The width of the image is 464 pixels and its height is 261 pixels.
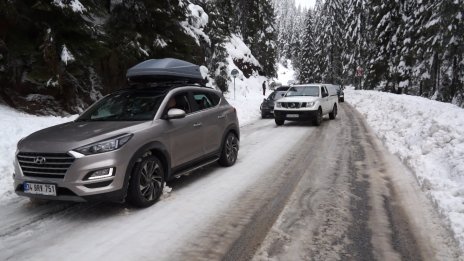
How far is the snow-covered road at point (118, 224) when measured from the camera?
4398 mm

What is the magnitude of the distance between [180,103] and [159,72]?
3.98ft

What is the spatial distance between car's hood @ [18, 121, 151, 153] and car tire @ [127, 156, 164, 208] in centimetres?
56

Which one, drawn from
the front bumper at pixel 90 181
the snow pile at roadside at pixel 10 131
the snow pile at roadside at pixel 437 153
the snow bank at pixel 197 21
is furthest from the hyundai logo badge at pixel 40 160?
the snow bank at pixel 197 21

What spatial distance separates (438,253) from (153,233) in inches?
127

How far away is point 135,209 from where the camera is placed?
5754 millimetres

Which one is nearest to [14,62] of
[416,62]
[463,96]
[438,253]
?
[438,253]

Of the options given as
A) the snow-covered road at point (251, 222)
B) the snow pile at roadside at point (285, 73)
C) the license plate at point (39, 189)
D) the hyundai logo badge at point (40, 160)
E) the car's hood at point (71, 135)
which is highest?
the snow pile at roadside at point (285, 73)

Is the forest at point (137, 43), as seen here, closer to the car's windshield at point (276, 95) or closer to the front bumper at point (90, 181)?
the car's windshield at point (276, 95)

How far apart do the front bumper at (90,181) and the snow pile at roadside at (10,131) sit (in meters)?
1.74

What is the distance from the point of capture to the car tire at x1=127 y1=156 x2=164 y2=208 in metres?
5.60

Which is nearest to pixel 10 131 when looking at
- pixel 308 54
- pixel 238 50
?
pixel 238 50

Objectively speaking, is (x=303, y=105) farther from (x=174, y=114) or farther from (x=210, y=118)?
(x=174, y=114)

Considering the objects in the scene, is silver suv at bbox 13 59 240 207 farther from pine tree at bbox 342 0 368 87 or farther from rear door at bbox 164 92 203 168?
pine tree at bbox 342 0 368 87

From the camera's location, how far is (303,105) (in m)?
16.4
